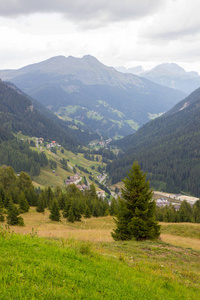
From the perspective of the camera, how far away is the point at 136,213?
22.3 m

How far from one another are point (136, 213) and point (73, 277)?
50.2 ft

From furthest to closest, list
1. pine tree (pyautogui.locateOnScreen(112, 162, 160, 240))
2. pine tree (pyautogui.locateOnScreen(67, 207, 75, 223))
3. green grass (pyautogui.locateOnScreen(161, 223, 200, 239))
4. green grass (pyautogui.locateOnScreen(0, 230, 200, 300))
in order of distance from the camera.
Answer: pine tree (pyautogui.locateOnScreen(67, 207, 75, 223))
green grass (pyautogui.locateOnScreen(161, 223, 200, 239))
pine tree (pyautogui.locateOnScreen(112, 162, 160, 240))
green grass (pyautogui.locateOnScreen(0, 230, 200, 300))

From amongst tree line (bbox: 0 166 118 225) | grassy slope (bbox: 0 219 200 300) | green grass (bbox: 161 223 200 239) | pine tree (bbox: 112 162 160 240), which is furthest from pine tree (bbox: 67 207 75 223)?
grassy slope (bbox: 0 219 200 300)

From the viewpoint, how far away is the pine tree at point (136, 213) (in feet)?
73.4

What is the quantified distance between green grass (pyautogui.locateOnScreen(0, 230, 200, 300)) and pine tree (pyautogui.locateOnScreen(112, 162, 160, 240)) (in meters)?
10.2

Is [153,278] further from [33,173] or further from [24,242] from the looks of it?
[33,173]

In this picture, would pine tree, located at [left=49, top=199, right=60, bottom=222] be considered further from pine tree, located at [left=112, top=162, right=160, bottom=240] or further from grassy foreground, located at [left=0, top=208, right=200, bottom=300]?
grassy foreground, located at [left=0, top=208, right=200, bottom=300]

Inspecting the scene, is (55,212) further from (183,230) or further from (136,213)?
(136,213)

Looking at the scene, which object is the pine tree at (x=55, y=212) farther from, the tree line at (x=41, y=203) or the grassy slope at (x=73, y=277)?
the grassy slope at (x=73, y=277)

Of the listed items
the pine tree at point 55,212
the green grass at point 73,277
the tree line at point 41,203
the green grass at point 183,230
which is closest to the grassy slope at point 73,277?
the green grass at point 73,277

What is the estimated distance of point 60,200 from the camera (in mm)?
60594

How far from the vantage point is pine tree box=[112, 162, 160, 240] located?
22375mm

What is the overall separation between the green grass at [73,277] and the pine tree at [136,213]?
10189mm

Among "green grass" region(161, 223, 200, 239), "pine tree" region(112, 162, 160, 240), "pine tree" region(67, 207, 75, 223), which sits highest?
"pine tree" region(112, 162, 160, 240)
